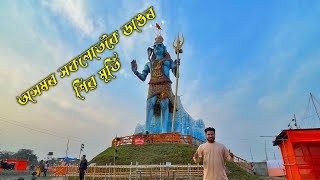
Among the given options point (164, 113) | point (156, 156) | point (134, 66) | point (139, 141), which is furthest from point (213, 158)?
point (134, 66)

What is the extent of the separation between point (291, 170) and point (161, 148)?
1193cm

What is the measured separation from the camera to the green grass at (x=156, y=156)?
16859mm

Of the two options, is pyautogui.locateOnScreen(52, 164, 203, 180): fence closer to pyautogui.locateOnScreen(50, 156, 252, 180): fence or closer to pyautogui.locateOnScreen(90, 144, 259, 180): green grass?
pyautogui.locateOnScreen(50, 156, 252, 180): fence

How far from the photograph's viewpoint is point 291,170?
9.01 m

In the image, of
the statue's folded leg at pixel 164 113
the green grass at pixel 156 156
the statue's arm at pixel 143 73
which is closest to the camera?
the green grass at pixel 156 156

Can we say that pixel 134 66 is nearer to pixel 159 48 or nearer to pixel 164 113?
pixel 159 48

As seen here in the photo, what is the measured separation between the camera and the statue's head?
90.5ft

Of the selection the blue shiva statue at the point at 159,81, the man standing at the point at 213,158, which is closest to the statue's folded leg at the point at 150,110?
the blue shiva statue at the point at 159,81

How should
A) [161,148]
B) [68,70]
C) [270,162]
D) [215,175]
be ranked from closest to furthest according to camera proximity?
Result: [215,175] → [68,70] → [161,148] → [270,162]

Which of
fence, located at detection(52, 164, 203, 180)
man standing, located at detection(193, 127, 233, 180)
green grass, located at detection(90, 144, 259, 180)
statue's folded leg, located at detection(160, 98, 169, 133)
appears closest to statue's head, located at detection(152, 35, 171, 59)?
statue's folded leg, located at detection(160, 98, 169, 133)

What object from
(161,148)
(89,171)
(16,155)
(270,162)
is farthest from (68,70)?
(16,155)

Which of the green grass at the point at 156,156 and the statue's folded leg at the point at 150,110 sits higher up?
the statue's folded leg at the point at 150,110

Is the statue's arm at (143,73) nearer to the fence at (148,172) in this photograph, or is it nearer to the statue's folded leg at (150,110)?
the statue's folded leg at (150,110)

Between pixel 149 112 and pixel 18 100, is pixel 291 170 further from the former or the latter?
pixel 149 112
